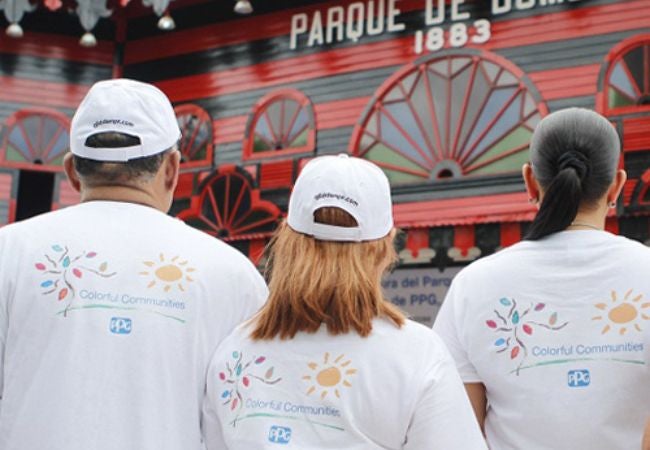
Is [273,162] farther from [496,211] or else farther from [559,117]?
[559,117]

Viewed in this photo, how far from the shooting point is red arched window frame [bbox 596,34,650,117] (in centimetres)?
845

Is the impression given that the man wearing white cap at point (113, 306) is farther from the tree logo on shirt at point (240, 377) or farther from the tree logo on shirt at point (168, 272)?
the tree logo on shirt at point (240, 377)

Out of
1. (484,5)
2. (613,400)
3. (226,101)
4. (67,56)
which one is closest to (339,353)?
(613,400)

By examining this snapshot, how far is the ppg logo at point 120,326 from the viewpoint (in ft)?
6.73

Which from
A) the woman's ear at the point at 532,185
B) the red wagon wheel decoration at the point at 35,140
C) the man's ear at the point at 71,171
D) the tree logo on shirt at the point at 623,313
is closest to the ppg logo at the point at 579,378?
the tree logo on shirt at the point at 623,313

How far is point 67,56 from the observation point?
1201 centimetres

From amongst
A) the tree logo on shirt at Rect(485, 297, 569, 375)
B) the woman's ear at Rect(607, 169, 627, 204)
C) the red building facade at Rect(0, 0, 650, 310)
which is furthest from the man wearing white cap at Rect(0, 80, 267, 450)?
the red building facade at Rect(0, 0, 650, 310)

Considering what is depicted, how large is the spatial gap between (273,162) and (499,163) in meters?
2.75

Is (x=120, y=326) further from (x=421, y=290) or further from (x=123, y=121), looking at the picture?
(x=421, y=290)

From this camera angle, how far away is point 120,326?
2.05 meters

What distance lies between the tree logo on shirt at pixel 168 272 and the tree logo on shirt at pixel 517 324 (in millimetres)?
760

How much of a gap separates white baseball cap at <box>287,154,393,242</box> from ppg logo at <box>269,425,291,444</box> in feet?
1.35

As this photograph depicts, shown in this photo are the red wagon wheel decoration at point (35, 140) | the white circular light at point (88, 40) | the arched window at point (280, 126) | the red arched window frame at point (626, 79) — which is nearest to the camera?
the red arched window frame at point (626, 79)

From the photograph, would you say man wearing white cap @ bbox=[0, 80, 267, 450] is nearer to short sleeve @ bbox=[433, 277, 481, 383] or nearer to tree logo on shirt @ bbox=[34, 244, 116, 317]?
tree logo on shirt @ bbox=[34, 244, 116, 317]
